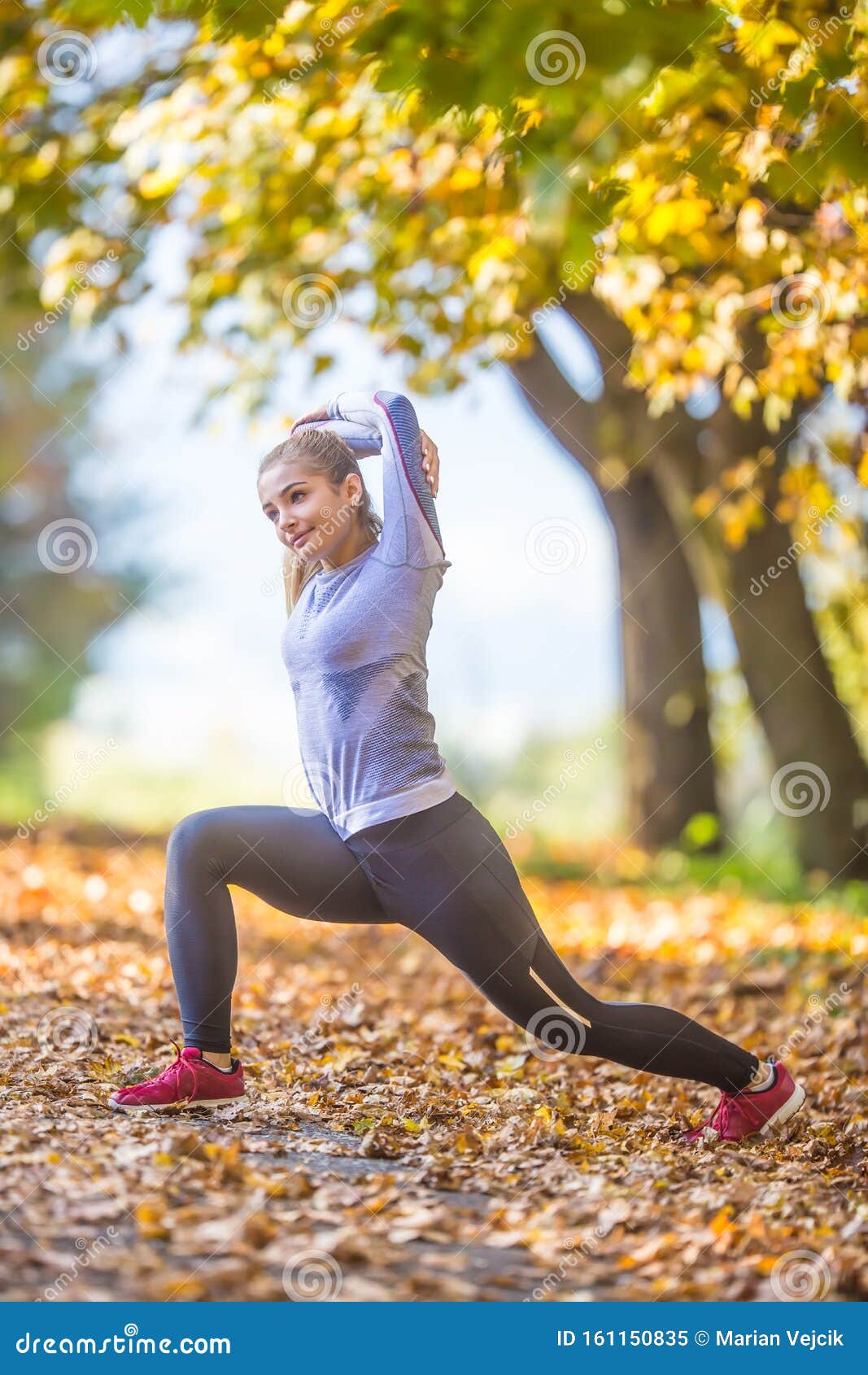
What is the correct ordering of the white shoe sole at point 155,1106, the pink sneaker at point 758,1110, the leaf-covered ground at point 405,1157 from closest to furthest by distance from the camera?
the leaf-covered ground at point 405,1157 → the white shoe sole at point 155,1106 → the pink sneaker at point 758,1110

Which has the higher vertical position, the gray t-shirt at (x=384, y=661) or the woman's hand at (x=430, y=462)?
the woman's hand at (x=430, y=462)

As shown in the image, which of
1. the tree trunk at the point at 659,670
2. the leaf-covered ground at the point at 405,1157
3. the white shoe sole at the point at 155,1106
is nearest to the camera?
the leaf-covered ground at the point at 405,1157

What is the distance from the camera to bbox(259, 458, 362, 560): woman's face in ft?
11.8

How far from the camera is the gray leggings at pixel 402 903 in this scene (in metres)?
3.57

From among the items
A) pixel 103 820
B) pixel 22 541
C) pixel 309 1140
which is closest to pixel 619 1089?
pixel 309 1140

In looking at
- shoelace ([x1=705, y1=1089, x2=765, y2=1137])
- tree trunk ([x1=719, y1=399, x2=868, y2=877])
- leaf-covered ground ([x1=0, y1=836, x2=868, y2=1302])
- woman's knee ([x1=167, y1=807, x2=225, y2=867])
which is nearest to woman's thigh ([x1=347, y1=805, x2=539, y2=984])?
woman's knee ([x1=167, y1=807, x2=225, y2=867])

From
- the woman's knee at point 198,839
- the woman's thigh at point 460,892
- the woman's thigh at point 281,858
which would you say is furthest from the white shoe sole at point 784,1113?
the woman's knee at point 198,839

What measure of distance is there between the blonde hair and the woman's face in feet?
0.06

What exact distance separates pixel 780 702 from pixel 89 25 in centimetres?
630

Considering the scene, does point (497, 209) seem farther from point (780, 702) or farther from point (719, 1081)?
point (719, 1081)

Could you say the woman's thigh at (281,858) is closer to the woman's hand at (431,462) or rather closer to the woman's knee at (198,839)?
the woman's knee at (198,839)

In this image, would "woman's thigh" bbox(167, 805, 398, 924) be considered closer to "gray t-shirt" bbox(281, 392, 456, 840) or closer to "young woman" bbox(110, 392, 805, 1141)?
"young woman" bbox(110, 392, 805, 1141)

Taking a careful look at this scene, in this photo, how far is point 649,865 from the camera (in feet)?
38.7

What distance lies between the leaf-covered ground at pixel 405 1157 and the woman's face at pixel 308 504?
1.64 meters
